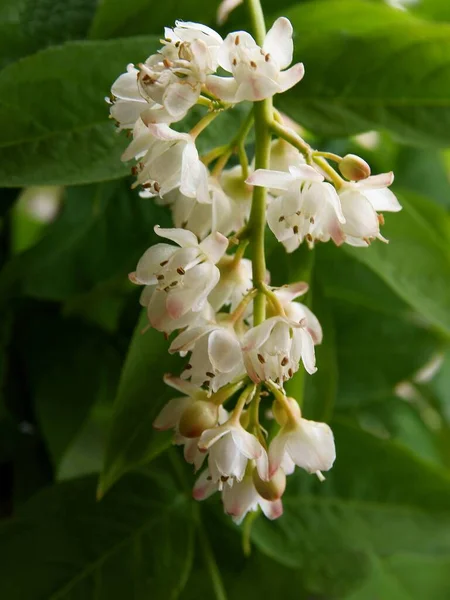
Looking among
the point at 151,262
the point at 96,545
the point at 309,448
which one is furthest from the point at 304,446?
the point at 96,545

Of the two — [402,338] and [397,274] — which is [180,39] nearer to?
[397,274]

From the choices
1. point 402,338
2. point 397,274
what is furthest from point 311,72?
point 402,338

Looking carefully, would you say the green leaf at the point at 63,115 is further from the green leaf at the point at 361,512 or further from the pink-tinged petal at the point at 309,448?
Result: the green leaf at the point at 361,512

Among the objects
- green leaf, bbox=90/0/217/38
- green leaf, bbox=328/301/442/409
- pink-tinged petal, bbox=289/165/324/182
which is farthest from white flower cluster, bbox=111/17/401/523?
green leaf, bbox=328/301/442/409

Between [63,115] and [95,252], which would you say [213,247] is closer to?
[63,115]

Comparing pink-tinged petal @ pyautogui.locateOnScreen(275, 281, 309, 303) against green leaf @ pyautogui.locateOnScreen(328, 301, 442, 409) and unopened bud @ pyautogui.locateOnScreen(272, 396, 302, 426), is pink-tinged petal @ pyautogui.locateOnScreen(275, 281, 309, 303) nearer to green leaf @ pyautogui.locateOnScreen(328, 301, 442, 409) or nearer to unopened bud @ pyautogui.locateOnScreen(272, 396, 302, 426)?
unopened bud @ pyautogui.locateOnScreen(272, 396, 302, 426)

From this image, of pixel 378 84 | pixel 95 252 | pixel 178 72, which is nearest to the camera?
pixel 178 72

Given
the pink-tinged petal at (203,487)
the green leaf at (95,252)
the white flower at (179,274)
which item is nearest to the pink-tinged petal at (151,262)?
the white flower at (179,274)
